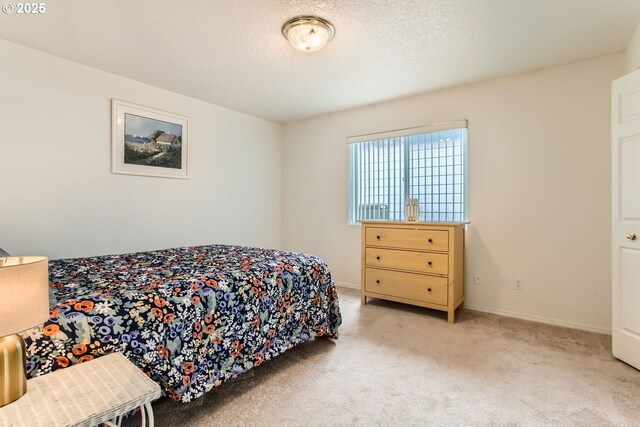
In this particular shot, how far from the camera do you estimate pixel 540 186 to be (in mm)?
2855

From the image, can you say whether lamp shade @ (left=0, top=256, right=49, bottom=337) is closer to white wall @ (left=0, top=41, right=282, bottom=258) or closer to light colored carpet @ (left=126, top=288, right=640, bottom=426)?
light colored carpet @ (left=126, top=288, right=640, bottom=426)

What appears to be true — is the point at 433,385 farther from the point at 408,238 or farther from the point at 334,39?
the point at 334,39

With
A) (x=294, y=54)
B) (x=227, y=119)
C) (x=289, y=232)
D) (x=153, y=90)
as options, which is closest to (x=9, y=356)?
(x=294, y=54)

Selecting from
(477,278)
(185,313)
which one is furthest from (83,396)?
(477,278)

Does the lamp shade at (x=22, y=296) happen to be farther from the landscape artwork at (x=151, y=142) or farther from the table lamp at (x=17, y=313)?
the landscape artwork at (x=151, y=142)

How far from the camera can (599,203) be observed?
2619mm

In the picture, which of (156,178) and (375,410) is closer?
(375,410)

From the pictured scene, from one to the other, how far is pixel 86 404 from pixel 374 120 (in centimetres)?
368

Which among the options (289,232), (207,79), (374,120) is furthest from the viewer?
(289,232)

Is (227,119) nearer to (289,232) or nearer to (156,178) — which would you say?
(156,178)

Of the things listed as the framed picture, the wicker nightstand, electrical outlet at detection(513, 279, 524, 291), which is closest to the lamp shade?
the wicker nightstand

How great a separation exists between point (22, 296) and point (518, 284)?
349cm

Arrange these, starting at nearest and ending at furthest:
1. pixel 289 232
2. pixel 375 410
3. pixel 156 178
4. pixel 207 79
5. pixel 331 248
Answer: pixel 375 410 → pixel 207 79 → pixel 156 178 → pixel 331 248 → pixel 289 232

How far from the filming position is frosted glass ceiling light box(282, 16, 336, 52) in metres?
2.08
